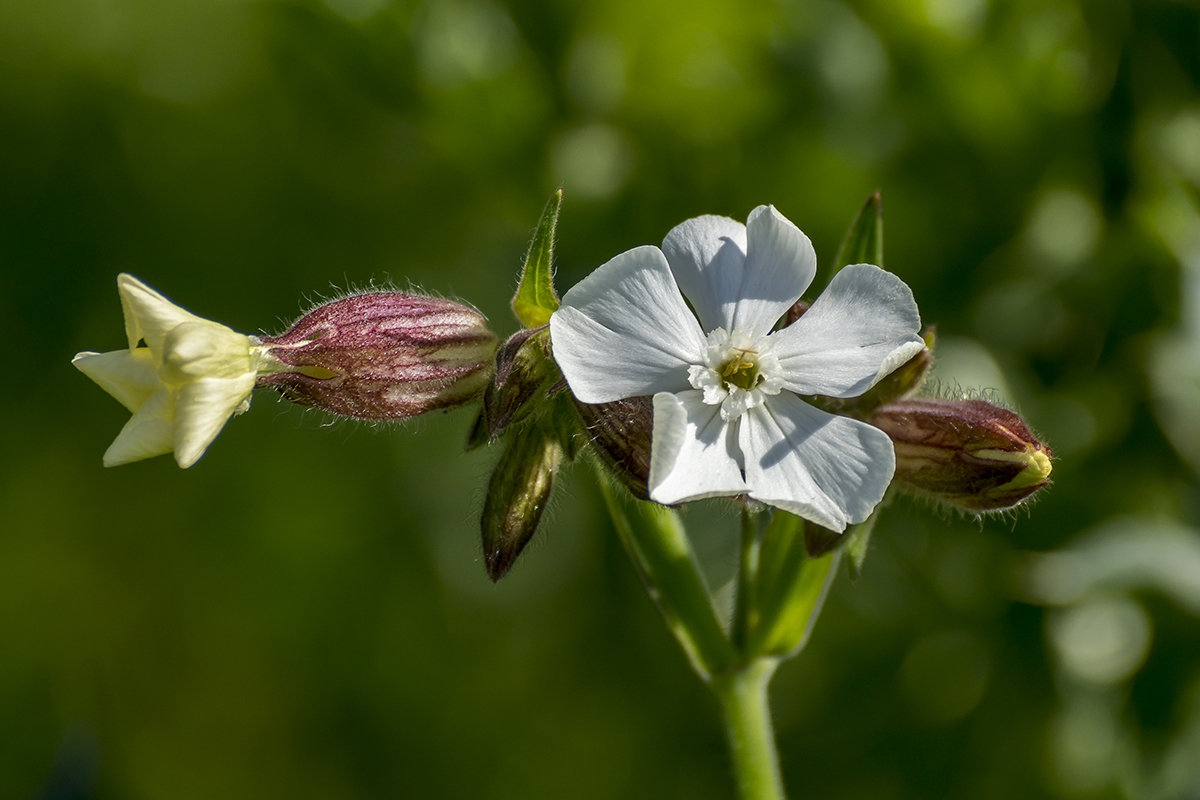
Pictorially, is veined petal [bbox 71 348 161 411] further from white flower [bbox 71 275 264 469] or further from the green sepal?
the green sepal

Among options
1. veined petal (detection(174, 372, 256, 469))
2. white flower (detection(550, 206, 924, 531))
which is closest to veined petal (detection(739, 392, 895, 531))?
white flower (detection(550, 206, 924, 531))

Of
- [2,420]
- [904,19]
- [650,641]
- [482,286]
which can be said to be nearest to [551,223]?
[904,19]

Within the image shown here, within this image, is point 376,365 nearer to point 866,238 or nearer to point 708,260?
point 708,260

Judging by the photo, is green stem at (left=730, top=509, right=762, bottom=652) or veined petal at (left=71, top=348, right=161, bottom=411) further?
green stem at (left=730, top=509, right=762, bottom=652)

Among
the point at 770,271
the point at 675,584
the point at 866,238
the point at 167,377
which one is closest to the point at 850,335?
the point at 770,271

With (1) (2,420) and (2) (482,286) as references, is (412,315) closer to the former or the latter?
(2) (482,286)

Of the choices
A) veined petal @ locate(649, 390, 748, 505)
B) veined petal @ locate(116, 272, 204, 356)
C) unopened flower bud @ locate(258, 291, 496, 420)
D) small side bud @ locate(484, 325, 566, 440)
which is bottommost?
veined petal @ locate(649, 390, 748, 505)
